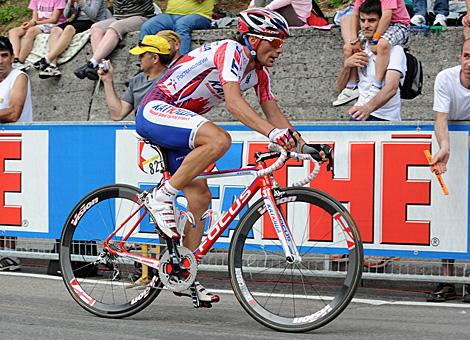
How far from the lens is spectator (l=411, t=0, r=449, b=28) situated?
39.8 feet

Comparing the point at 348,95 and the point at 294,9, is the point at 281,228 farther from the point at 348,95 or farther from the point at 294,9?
the point at 294,9

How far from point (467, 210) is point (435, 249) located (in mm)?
411

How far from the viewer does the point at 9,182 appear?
9852 millimetres

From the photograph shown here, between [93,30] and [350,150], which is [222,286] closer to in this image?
[350,150]

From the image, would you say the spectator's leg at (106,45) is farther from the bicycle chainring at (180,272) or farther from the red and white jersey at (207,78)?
the bicycle chainring at (180,272)

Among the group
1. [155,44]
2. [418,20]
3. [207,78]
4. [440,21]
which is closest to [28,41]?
[418,20]

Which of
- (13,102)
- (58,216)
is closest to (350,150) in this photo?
(58,216)

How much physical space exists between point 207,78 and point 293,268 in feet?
4.68

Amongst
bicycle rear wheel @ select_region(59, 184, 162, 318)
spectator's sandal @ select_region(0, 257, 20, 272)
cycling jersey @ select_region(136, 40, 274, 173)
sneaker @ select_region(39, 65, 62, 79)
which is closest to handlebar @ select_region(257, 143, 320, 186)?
cycling jersey @ select_region(136, 40, 274, 173)

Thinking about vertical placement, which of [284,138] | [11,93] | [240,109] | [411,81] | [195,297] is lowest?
[195,297]

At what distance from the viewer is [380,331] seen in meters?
6.75

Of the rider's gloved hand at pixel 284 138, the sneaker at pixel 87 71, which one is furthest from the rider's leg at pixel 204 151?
the sneaker at pixel 87 71

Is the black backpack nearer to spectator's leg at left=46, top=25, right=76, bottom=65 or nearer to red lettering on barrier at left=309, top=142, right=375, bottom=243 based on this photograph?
red lettering on barrier at left=309, top=142, right=375, bottom=243

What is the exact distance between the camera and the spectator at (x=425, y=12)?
12125mm
